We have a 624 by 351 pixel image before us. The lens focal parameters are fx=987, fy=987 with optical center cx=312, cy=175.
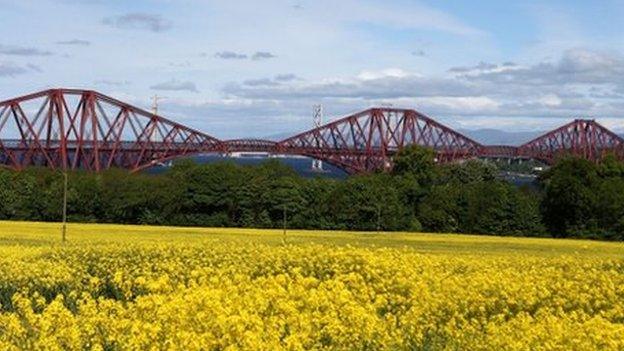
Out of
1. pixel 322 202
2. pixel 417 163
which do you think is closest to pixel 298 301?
pixel 322 202

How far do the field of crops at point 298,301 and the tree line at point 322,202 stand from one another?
42.4 m

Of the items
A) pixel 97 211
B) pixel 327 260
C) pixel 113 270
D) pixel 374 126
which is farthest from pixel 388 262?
pixel 374 126

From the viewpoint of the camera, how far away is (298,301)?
15.0 metres

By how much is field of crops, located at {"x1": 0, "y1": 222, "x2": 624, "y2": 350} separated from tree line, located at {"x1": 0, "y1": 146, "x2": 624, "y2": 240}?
139 feet

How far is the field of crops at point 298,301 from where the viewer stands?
483 inches

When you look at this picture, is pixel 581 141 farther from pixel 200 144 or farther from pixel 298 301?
pixel 298 301

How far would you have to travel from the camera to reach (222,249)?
2983 cm

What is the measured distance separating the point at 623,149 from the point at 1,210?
138 m

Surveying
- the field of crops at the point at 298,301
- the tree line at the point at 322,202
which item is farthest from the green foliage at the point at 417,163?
the field of crops at the point at 298,301

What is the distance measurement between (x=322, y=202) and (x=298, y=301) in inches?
2371

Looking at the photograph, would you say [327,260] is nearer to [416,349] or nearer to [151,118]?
[416,349]

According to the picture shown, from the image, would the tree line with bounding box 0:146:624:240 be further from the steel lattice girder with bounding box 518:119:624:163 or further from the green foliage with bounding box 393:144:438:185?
the steel lattice girder with bounding box 518:119:624:163

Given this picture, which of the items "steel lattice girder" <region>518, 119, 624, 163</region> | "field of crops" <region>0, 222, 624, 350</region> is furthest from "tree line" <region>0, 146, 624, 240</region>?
"steel lattice girder" <region>518, 119, 624, 163</region>

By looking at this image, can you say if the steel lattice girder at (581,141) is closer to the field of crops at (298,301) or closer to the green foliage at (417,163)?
the green foliage at (417,163)
